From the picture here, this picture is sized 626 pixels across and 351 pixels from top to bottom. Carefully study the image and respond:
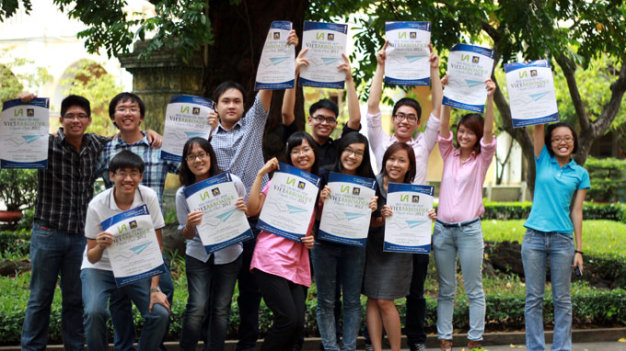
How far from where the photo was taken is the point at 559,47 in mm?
8711

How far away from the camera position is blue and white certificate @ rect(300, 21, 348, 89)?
17.5ft

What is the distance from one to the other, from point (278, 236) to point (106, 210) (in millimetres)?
1165

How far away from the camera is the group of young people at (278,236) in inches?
183

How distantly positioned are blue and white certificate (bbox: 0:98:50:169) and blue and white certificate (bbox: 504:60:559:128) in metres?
3.47

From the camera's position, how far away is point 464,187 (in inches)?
207

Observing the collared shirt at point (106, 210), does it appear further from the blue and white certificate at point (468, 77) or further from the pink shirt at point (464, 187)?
the blue and white certificate at point (468, 77)

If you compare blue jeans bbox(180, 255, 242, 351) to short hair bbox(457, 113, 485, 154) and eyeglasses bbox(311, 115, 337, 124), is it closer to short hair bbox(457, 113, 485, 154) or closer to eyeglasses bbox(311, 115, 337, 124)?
eyeglasses bbox(311, 115, 337, 124)

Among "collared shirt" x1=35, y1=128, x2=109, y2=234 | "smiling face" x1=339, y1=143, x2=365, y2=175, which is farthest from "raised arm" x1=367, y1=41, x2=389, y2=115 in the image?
"collared shirt" x1=35, y1=128, x2=109, y2=234

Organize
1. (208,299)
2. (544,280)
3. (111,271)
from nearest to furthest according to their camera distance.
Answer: (111,271) < (208,299) < (544,280)

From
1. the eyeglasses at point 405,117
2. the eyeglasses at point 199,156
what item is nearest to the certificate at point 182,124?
the eyeglasses at point 199,156

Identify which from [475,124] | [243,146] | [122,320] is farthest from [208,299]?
[475,124]

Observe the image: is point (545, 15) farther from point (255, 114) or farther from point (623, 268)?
point (255, 114)

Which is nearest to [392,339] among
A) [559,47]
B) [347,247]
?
[347,247]

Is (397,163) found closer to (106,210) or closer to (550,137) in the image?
(550,137)
